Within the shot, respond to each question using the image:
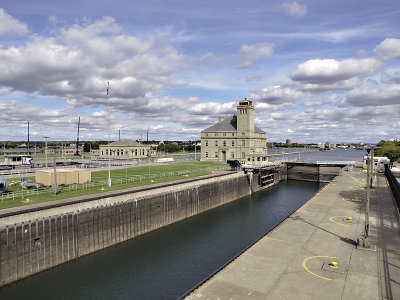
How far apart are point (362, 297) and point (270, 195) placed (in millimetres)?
57195

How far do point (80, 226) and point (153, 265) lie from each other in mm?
9113

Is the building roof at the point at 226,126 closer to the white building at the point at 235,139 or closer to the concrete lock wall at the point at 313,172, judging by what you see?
the white building at the point at 235,139

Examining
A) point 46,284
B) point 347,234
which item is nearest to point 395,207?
point 347,234

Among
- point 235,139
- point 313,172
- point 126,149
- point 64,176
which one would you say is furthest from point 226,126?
point 64,176

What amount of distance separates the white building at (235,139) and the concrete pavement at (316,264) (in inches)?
2409

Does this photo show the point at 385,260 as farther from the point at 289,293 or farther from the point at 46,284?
the point at 46,284

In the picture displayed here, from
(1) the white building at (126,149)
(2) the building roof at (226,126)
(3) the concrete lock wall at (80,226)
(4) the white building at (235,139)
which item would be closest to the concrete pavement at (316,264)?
(3) the concrete lock wall at (80,226)

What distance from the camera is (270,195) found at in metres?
73.9

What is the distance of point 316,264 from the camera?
22125 mm

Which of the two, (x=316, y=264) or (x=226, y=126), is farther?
(x=226, y=126)

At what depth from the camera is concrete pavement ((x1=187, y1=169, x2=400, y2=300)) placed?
18031 mm

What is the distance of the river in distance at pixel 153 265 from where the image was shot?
2477 cm

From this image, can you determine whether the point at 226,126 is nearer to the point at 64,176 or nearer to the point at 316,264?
the point at 64,176

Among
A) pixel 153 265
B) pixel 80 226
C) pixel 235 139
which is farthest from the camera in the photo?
pixel 235 139
